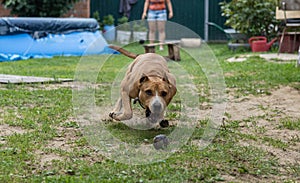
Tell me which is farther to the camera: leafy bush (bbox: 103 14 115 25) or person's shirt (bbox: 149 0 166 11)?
leafy bush (bbox: 103 14 115 25)

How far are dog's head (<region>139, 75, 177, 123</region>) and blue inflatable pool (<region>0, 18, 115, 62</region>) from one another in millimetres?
7090

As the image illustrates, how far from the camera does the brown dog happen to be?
3.60 m

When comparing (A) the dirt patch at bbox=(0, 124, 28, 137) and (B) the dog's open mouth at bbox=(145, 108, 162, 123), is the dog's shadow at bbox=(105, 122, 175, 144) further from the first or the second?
(A) the dirt patch at bbox=(0, 124, 28, 137)

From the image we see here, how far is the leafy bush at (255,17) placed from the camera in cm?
1194

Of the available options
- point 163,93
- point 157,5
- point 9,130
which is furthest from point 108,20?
point 163,93

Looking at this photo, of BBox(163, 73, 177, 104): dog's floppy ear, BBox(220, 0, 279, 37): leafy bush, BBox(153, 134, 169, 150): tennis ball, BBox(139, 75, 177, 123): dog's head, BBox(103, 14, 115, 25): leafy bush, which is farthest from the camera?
BBox(103, 14, 115, 25): leafy bush

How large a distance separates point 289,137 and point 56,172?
194cm

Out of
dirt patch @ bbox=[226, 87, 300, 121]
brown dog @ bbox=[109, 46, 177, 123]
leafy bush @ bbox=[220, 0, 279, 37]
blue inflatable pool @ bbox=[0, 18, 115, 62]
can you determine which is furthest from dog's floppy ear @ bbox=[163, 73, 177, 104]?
leafy bush @ bbox=[220, 0, 279, 37]

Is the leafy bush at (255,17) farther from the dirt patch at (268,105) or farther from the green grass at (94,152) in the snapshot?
the green grass at (94,152)

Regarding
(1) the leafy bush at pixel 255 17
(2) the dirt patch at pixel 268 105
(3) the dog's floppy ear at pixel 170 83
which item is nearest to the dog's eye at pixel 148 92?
(3) the dog's floppy ear at pixel 170 83

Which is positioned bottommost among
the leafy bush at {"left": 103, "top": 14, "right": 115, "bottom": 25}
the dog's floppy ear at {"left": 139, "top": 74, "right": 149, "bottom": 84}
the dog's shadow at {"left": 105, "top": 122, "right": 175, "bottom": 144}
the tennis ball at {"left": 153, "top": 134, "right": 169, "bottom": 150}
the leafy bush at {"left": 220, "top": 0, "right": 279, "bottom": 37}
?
the leafy bush at {"left": 103, "top": 14, "right": 115, "bottom": 25}

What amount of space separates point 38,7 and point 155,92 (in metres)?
10.3

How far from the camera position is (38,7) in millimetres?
13250

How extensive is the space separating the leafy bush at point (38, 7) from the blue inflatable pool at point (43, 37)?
1540 millimetres
